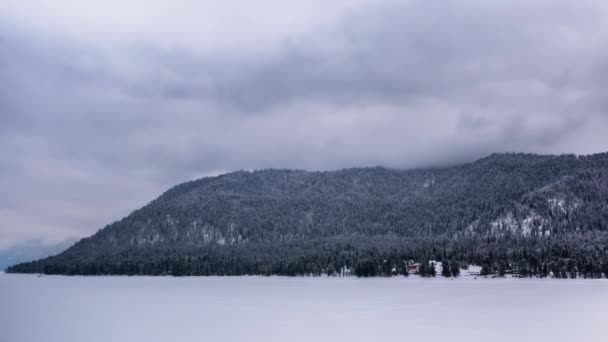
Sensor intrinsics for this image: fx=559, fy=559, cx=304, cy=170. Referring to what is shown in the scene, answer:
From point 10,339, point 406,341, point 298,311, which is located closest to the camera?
point 406,341

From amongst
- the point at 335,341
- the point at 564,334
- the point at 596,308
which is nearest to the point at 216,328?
the point at 335,341

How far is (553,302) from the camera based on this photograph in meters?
118

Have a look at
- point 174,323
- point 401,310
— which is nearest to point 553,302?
point 401,310

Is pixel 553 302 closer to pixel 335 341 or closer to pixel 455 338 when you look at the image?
pixel 455 338

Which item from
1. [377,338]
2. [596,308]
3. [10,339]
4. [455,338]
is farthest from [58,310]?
[596,308]

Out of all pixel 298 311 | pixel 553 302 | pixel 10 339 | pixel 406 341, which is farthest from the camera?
pixel 553 302

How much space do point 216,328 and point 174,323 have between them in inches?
444

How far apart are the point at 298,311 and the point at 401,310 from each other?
2004 centimetres

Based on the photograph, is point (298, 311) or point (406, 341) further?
point (298, 311)

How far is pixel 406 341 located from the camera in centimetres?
6744

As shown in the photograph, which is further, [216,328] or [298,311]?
[298,311]

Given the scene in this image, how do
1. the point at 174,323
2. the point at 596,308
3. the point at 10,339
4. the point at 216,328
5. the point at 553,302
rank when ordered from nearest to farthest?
the point at 10,339
the point at 216,328
the point at 174,323
the point at 596,308
the point at 553,302

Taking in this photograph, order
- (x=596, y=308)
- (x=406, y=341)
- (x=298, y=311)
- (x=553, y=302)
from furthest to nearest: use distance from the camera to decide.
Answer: (x=553, y=302), (x=298, y=311), (x=596, y=308), (x=406, y=341)

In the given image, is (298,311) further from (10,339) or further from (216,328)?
(10,339)
